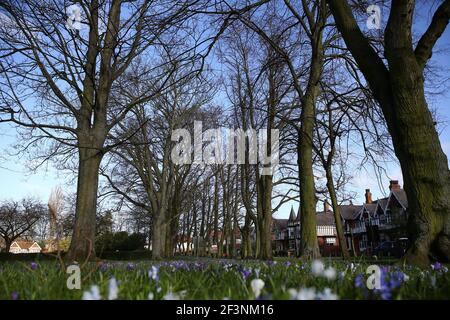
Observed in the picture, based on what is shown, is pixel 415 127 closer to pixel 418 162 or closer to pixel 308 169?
pixel 418 162

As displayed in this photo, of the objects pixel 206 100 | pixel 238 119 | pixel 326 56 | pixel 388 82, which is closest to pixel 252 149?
pixel 238 119

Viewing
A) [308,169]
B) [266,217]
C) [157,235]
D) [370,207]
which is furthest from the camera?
[370,207]

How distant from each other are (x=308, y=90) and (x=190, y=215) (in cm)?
3956

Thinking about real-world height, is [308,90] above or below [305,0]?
below

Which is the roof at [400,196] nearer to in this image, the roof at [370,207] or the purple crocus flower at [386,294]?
the roof at [370,207]

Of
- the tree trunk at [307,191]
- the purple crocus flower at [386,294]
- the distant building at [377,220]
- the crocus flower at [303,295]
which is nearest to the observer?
the crocus flower at [303,295]

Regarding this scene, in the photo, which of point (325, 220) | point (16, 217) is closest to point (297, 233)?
point (325, 220)

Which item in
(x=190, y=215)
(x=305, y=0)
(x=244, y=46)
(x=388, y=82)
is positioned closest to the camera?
(x=388, y=82)

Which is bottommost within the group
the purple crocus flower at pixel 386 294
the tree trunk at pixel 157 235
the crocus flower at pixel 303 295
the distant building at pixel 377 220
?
the purple crocus flower at pixel 386 294

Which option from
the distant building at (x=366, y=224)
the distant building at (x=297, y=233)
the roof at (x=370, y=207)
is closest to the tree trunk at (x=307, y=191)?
the distant building at (x=366, y=224)

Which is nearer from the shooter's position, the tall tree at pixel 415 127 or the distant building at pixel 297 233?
the tall tree at pixel 415 127

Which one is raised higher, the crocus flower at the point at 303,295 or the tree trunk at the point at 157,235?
the tree trunk at the point at 157,235
